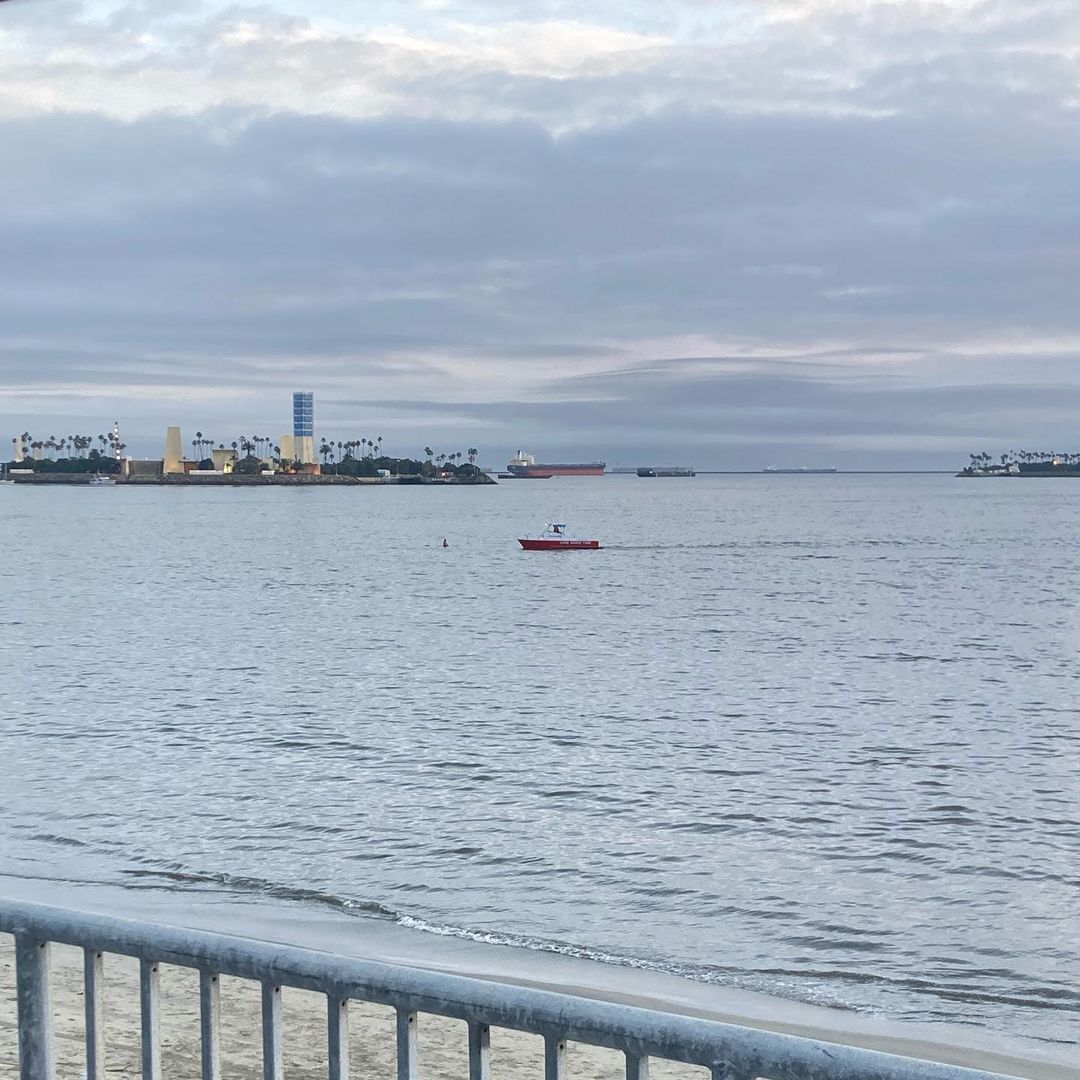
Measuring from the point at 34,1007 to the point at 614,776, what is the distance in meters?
20.7

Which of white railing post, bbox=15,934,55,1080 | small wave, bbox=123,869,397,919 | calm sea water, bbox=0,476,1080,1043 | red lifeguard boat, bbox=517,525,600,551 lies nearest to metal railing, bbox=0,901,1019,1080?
white railing post, bbox=15,934,55,1080

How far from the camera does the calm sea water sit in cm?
1538

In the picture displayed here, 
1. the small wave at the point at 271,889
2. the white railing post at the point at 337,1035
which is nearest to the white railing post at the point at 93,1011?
the white railing post at the point at 337,1035

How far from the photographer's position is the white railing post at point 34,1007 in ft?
13.6

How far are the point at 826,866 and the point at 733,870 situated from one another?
127 cm

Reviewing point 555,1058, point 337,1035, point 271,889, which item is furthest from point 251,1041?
point 271,889

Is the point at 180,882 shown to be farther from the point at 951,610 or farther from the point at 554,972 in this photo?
the point at 951,610

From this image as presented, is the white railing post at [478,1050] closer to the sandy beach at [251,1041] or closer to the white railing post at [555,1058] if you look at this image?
the white railing post at [555,1058]

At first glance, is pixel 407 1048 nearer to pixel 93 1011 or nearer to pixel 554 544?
pixel 93 1011

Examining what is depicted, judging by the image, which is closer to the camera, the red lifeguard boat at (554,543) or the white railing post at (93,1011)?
the white railing post at (93,1011)

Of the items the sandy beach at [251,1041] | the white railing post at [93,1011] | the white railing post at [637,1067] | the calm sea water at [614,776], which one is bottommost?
the calm sea water at [614,776]

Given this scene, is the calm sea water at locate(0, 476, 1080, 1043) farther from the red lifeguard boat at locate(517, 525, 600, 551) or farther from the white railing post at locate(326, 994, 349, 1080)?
the red lifeguard boat at locate(517, 525, 600, 551)

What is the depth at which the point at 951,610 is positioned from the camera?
205 ft

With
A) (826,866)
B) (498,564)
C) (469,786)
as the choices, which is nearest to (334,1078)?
(826,866)
